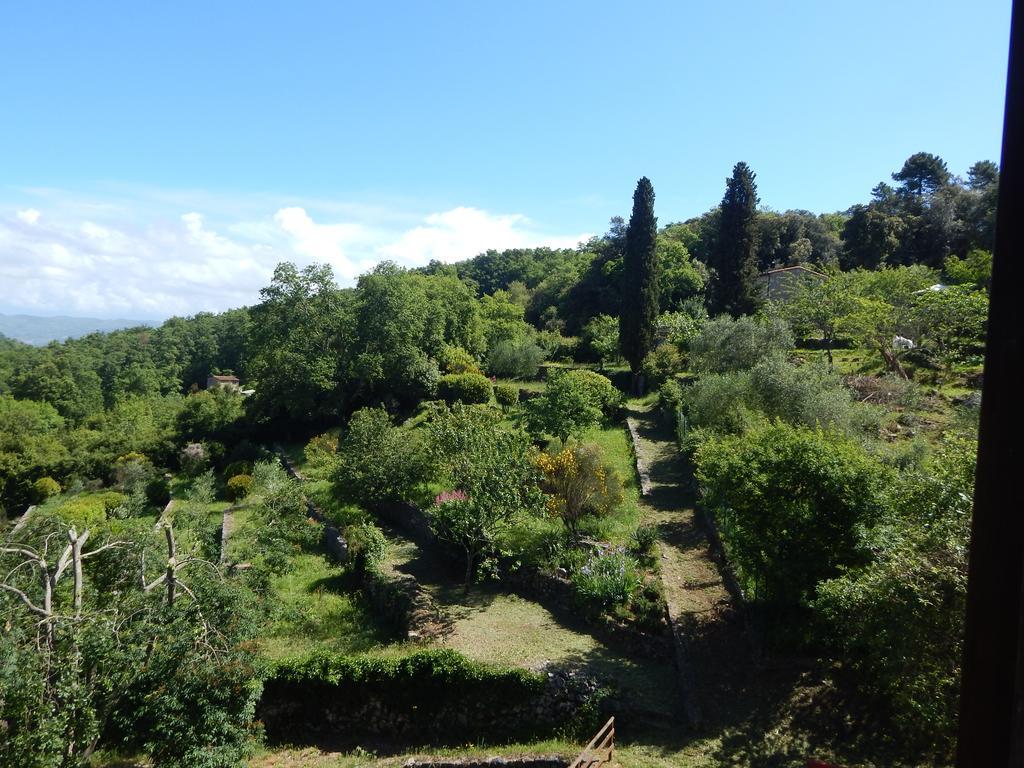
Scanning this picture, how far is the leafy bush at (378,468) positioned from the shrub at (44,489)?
21019 millimetres

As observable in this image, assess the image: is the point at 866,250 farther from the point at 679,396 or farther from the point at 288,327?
the point at 288,327

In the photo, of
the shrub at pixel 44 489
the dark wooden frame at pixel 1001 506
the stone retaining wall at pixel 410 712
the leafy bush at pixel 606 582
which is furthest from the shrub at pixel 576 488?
the shrub at pixel 44 489

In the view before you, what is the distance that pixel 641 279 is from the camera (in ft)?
109

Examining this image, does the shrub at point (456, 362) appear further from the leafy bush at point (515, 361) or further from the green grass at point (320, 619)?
the green grass at point (320, 619)

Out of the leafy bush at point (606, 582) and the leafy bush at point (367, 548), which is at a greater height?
the leafy bush at point (606, 582)

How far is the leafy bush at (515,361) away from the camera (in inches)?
1524

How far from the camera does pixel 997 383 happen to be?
6.75 feet

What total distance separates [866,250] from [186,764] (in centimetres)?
4917

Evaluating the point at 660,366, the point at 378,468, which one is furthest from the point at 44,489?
the point at 660,366

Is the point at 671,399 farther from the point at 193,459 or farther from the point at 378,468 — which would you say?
the point at 193,459

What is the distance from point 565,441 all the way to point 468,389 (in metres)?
10.6

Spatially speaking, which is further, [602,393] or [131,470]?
[131,470]

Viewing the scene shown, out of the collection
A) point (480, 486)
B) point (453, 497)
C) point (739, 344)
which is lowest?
point (453, 497)

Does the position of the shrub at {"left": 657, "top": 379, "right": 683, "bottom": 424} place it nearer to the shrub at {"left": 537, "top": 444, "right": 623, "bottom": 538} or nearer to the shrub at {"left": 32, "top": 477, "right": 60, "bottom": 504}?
the shrub at {"left": 537, "top": 444, "right": 623, "bottom": 538}
